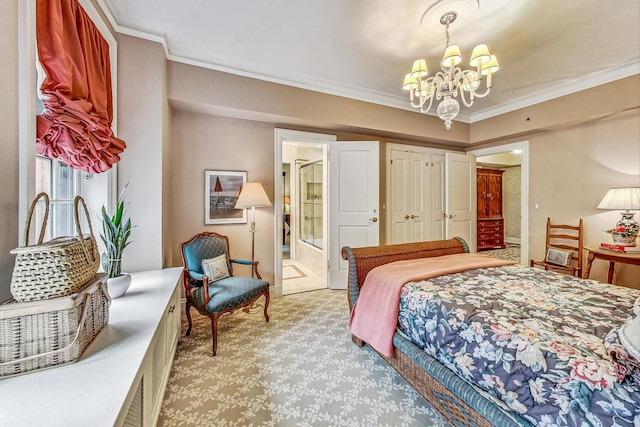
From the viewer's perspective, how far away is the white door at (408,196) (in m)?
4.06

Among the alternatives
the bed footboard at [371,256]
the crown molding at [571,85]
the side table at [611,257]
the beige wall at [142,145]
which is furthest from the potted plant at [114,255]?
the crown molding at [571,85]

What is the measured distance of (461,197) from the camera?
4426 millimetres

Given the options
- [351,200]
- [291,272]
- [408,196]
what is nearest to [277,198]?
[351,200]

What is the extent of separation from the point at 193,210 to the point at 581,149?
16.6ft

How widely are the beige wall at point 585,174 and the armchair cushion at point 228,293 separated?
162 inches

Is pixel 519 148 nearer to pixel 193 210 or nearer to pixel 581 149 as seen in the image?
pixel 581 149

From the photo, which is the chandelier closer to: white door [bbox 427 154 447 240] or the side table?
white door [bbox 427 154 447 240]

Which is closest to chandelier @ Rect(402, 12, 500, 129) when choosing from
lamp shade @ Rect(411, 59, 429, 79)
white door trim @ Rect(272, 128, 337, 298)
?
lamp shade @ Rect(411, 59, 429, 79)

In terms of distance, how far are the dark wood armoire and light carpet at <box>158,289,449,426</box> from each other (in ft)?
18.1

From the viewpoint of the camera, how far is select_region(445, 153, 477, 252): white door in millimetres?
4297

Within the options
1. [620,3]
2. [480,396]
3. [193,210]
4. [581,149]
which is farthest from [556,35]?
[193,210]

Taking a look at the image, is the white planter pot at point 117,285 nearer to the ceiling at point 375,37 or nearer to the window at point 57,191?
the window at point 57,191

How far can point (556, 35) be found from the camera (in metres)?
2.24

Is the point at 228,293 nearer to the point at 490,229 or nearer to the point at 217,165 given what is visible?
the point at 217,165
